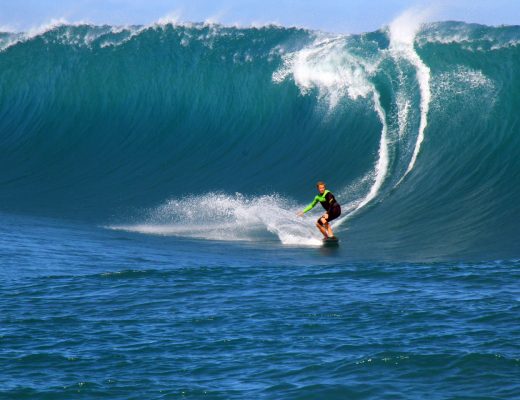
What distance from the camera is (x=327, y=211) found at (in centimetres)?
1873

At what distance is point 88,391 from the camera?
988 centimetres

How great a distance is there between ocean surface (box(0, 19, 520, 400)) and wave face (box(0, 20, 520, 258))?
7 centimetres

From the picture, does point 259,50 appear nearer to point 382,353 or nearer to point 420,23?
point 420,23

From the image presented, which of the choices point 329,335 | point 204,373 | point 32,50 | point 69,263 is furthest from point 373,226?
point 32,50

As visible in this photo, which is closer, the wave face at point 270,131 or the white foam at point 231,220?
the white foam at point 231,220

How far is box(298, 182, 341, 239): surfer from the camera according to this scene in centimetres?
1833

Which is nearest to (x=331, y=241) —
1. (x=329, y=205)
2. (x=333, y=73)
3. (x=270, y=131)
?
(x=329, y=205)

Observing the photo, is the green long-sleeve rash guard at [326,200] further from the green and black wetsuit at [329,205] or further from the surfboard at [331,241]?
the surfboard at [331,241]

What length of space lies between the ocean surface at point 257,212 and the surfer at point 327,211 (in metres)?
0.30

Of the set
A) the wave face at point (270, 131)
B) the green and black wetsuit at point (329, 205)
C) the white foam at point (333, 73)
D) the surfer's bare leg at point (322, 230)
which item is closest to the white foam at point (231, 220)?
the wave face at point (270, 131)

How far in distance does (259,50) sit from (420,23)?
5.47 metres

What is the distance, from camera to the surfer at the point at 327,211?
18.3 meters

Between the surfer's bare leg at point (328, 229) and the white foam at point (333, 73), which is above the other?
the white foam at point (333, 73)

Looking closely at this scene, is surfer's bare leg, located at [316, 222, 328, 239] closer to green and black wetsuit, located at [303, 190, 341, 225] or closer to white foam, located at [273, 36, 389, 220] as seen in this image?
green and black wetsuit, located at [303, 190, 341, 225]
